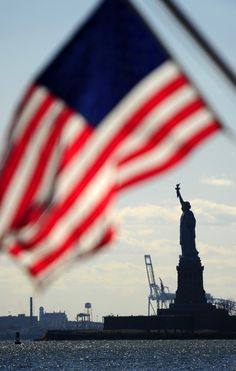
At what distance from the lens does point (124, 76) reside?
11227mm

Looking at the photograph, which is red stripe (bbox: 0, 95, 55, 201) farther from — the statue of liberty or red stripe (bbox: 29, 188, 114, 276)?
the statue of liberty

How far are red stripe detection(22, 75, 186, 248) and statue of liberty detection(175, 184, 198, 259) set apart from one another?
120 metres

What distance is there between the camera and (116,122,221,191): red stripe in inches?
432

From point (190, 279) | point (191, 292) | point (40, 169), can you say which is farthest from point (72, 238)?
point (191, 292)

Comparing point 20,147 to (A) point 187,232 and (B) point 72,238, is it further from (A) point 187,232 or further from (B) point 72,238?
(A) point 187,232

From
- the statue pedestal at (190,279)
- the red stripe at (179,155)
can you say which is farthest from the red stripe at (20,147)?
the statue pedestal at (190,279)

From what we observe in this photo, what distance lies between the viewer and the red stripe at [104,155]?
440 inches

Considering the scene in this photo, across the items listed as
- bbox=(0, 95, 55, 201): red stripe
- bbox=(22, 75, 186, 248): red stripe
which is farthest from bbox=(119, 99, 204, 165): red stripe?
bbox=(0, 95, 55, 201): red stripe

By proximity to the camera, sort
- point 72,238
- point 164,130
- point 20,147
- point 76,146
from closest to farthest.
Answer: point 164,130
point 20,147
point 72,238
point 76,146

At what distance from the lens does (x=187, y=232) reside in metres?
132

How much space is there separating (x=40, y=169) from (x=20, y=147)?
0.37 metres

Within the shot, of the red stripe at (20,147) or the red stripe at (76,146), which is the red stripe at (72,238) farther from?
the red stripe at (20,147)

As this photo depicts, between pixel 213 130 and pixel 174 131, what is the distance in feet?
1.52

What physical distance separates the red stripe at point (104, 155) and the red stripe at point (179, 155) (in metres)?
0.35
